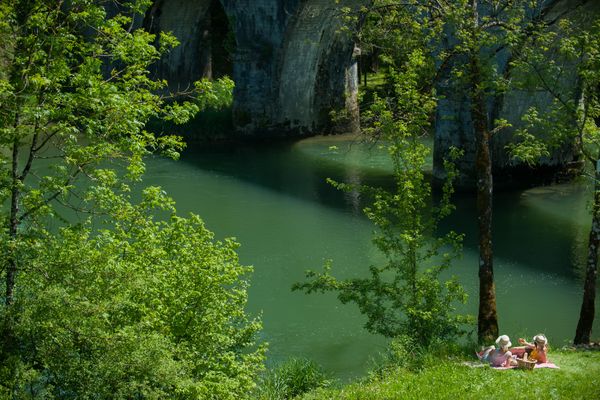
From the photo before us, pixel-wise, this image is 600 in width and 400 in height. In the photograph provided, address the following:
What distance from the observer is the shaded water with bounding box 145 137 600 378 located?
39.0 ft

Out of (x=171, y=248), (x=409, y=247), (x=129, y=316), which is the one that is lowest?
(x=129, y=316)

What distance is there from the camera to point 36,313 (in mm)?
6148

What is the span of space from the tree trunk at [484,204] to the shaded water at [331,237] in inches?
42.8

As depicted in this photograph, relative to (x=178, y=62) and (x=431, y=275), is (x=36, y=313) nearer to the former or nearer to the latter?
(x=431, y=275)

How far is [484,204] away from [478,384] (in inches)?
100

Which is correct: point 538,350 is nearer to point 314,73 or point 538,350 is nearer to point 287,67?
point 314,73

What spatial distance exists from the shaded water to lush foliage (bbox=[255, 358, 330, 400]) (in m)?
0.63

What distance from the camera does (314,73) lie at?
28.3 metres

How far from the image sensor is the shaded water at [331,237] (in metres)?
11.9

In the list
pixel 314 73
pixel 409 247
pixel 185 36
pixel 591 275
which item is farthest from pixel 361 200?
pixel 185 36

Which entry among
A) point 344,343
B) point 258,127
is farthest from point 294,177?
point 344,343

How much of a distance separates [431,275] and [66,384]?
510 cm

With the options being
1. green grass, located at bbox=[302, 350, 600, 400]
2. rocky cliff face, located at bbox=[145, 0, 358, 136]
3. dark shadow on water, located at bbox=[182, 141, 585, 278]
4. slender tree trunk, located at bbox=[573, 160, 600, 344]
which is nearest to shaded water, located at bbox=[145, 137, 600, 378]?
dark shadow on water, located at bbox=[182, 141, 585, 278]

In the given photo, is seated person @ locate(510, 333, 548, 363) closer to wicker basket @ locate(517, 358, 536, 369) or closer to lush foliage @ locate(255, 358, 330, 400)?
wicker basket @ locate(517, 358, 536, 369)
